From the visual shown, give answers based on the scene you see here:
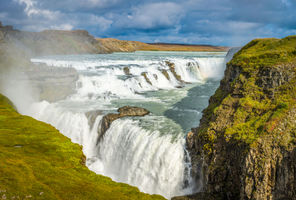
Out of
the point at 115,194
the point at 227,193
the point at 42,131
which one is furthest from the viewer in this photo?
the point at 42,131

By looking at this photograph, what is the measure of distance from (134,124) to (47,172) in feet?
37.1

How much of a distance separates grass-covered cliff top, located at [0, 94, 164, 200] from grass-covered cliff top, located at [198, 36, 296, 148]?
20.5 ft

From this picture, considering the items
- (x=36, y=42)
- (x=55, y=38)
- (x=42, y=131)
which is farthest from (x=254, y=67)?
(x=55, y=38)

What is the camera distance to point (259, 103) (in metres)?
16.3

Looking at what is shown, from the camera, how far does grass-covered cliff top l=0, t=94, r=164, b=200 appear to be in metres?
11.3

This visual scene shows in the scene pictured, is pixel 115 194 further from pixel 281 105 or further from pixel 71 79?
pixel 71 79

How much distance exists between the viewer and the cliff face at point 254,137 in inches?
491

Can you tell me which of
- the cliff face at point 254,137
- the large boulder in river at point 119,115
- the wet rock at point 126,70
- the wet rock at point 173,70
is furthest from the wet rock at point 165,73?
the cliff face at point 254,137

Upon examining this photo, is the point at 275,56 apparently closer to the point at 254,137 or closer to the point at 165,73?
the point at 254,137

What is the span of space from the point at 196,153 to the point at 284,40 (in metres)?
13.6

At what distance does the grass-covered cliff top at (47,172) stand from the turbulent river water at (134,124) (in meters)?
5.14

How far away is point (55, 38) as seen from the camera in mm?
128000

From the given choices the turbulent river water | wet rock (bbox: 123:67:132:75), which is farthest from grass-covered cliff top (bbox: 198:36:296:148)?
wet rock (bbox: 123:67:132:75)

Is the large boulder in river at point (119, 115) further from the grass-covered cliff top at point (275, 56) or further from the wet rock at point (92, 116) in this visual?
the grass-covered cliff top at point (275, 56)
